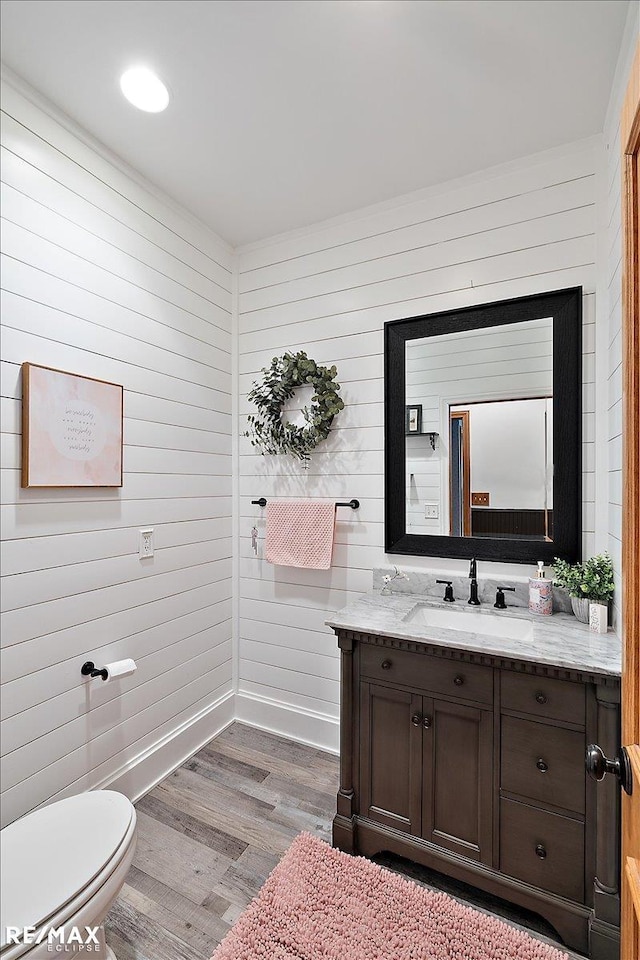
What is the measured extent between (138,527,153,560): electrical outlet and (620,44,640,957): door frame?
5.91ft

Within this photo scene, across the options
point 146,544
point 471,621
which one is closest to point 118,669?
point 146,544

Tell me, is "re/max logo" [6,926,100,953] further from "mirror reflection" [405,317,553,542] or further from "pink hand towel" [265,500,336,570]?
"mirror reflection" [405,317,553,542]

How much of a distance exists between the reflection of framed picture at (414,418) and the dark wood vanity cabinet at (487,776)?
984mm

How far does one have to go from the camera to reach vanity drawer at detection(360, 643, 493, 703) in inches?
60.2

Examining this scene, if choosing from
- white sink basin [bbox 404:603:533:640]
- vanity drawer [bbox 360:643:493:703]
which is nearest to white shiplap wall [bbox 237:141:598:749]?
white sink basin [bbox 404:603:533:640]

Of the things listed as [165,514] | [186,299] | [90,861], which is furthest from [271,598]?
[186,299]

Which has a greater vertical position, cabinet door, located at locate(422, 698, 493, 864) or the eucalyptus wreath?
the eucalyptus wreath

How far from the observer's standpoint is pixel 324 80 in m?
1.56

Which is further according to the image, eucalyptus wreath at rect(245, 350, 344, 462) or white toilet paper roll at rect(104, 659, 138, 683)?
eucalyptus wreath at rect(245, 350, 344, 462)

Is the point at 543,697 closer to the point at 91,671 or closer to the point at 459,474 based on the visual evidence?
the point at 459,474

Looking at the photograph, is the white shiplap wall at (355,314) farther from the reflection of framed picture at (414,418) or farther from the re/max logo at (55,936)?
the re/max logo at (55,936)

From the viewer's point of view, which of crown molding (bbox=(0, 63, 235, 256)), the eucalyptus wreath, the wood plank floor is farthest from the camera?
the eucalyptus wreath

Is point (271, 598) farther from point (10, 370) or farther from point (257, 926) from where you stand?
point (10, 370)

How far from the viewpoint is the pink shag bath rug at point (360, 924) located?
1338 mm
